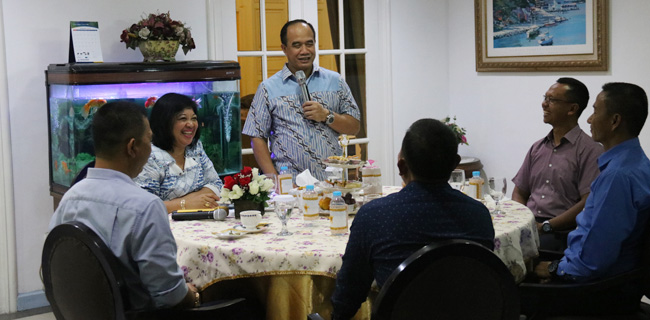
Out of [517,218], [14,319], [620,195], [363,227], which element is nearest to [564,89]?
[517,218]

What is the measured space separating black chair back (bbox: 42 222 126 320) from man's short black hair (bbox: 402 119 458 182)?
2.91ft

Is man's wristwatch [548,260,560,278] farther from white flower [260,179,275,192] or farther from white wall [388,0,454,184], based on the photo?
white wall [388,0,454,184]

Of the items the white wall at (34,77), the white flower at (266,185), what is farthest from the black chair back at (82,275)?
the white wall at (34,77)

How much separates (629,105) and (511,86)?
9.13 feet

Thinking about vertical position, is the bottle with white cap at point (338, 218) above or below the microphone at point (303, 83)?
below

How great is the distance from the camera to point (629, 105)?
2.84m

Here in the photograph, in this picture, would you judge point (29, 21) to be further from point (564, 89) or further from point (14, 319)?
point (564, 89)

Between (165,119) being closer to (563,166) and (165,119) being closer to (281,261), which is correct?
(281,261)

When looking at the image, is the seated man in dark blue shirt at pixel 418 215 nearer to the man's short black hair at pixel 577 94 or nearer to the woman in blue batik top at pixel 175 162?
the woman in blue batik top at pixel 175 162

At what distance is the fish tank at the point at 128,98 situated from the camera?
169 inches

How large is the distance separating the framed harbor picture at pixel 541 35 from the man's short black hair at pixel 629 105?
2.06m

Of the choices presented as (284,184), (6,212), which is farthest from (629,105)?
(6,212)

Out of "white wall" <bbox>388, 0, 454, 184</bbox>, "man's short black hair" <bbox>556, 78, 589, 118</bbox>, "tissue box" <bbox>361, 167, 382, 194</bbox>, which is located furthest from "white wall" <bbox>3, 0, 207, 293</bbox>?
"man's short black hair" <bbox>556, 78, 589, 118</bbox>

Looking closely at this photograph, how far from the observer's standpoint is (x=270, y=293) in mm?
2826
